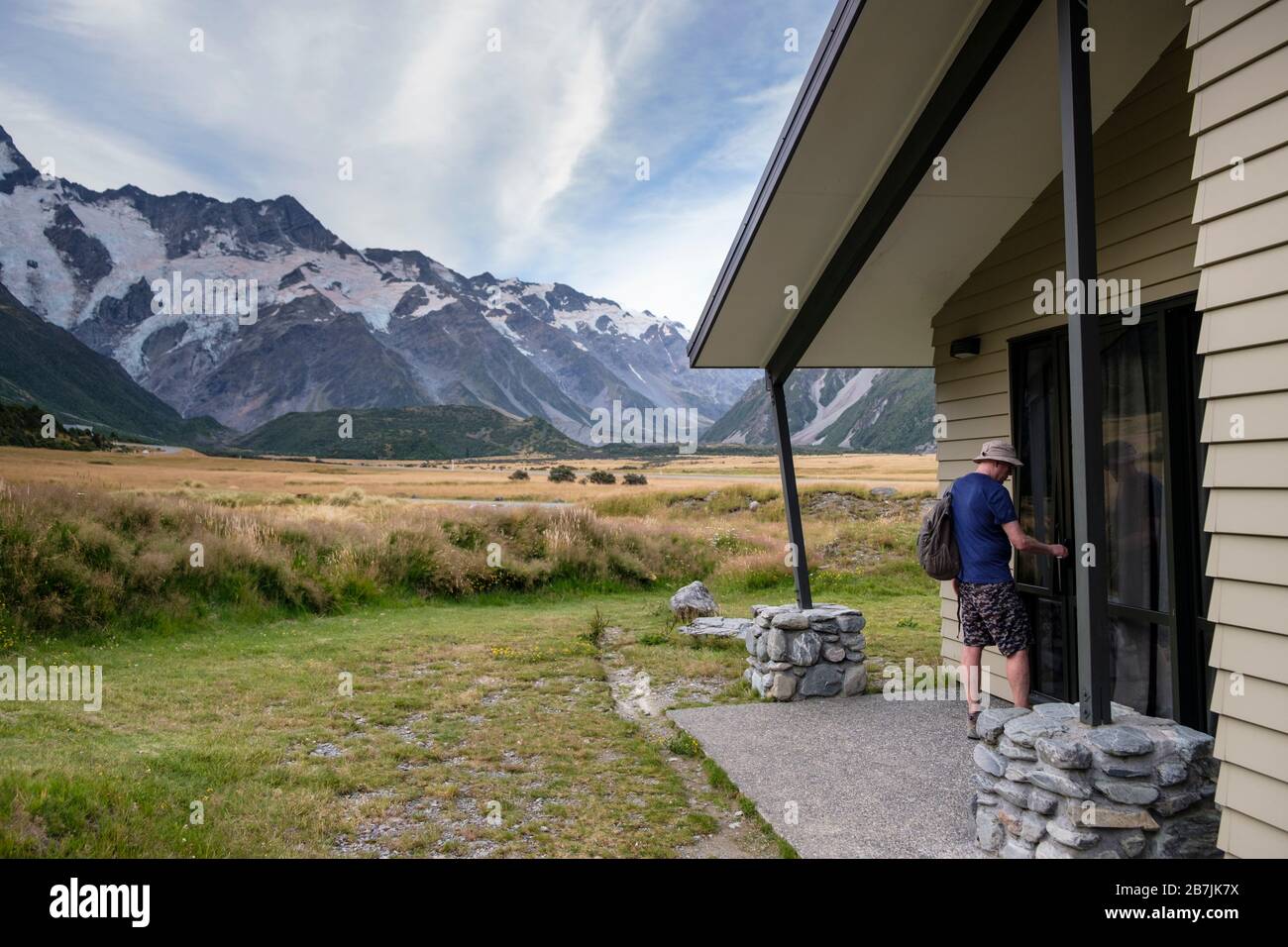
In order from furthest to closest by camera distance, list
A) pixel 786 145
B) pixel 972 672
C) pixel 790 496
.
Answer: pixel 790 496
pixel 972 672
pixel 786 145

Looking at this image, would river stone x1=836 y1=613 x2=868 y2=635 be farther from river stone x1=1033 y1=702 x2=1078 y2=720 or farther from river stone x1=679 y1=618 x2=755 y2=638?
river stone x1=1033 y1=702 x2=1078 y2=720

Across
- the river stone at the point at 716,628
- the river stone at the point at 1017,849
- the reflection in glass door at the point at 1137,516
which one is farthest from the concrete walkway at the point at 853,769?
the river stone at the point at 716,628

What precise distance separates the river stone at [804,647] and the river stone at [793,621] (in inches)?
2.8

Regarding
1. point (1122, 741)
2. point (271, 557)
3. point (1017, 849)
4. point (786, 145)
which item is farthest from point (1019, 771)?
point (271, 557)

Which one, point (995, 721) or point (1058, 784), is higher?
point (995, 721)

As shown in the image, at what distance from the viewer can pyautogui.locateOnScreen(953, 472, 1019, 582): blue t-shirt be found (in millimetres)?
4840

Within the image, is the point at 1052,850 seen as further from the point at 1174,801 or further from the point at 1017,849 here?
the point at 1174,801

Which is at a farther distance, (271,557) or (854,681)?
(271,557)

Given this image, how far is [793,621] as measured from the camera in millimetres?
6785

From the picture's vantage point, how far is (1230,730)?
2844 mm

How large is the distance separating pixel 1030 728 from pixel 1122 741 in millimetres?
370

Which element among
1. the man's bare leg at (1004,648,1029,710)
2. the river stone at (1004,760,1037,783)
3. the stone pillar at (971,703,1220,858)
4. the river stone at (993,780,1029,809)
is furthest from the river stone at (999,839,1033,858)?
the man's bare leg at (1004,648,1029,710)

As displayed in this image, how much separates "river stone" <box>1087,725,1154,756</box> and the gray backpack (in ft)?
5.94
